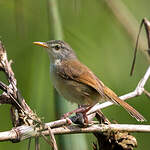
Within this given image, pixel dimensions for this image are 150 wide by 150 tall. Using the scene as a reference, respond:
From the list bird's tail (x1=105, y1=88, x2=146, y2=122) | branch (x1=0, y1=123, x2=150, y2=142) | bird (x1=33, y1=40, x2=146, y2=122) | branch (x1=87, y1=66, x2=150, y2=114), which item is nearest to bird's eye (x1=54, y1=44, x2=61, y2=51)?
bird (x1=33, y1=40, x2=146, y2=122)

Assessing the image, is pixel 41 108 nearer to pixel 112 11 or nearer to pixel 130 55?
pixel 112 11

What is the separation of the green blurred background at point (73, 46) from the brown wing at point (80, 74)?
0.10 metres

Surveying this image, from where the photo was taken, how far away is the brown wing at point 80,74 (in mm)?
3552

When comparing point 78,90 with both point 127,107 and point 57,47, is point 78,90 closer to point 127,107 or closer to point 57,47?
point 127,107

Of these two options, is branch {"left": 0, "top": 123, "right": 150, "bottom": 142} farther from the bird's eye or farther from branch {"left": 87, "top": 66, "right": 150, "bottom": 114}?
the bird's eye

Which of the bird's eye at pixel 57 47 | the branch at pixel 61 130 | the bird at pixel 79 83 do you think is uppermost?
the bird's eye at pixel 57 47

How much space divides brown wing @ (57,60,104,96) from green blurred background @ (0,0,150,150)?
0.10 m

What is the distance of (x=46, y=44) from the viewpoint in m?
3.66

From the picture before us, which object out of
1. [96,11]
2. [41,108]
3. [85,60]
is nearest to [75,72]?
[85,60]

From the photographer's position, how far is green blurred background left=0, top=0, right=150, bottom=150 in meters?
2.88

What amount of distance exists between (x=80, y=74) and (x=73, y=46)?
1.17 ft

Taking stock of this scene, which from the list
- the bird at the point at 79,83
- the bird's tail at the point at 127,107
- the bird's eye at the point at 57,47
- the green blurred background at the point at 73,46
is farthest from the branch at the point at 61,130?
the bird's eye at the point at 57,47

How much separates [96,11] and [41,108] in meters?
1.26

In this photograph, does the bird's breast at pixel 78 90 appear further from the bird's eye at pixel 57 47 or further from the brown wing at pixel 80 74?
the bird's eye at pixel 57 47
